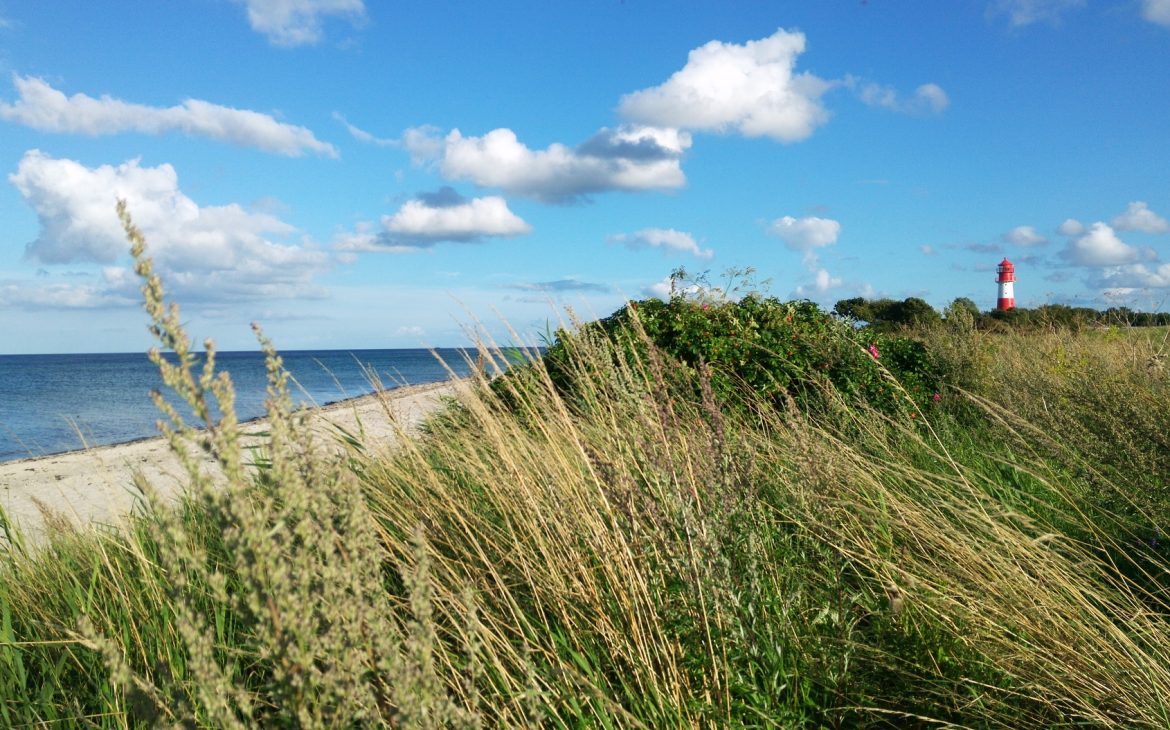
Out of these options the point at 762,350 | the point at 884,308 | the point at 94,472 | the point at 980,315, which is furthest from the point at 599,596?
the point at 884,308

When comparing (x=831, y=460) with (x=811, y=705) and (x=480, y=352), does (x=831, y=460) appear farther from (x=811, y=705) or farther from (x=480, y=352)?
(x=480, y=352)

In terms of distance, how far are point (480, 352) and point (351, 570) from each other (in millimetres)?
3025

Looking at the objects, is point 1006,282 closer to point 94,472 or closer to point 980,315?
point 980,315

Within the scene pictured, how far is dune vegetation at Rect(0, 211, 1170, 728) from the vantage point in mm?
1399

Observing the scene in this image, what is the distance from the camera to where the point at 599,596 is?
2.70 m

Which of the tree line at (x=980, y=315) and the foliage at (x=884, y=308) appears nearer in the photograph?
the tree line at (x=980, y=315)

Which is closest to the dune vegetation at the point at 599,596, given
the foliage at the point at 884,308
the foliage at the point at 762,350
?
the foliage at the point at 762,350

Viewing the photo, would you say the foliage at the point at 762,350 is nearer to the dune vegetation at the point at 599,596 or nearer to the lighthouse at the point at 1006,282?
the dune vegetation at the point at 599,596

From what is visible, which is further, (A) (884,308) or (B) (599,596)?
(A) (884,308)

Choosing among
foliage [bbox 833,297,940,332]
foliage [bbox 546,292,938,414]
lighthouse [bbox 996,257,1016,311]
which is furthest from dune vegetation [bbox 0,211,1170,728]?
lighthouse [bbox 996,257,1016,311]

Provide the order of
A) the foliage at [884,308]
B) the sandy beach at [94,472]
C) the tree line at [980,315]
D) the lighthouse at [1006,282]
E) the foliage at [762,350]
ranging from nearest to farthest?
the foliage at [762,350] → the sandy beach at [94,472] → the tree line at [980,315] → the foliage at [884,308] → the lighthouse at [1006,282]

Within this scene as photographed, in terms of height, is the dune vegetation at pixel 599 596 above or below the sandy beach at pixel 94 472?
above

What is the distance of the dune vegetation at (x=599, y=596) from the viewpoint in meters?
1.40

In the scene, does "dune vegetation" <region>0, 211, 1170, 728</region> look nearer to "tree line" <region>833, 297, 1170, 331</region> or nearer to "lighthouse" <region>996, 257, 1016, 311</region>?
"tree line" <region>833, 297, 1170, 331</region>
